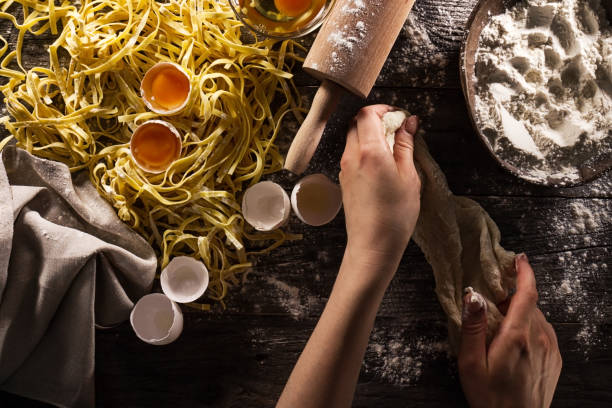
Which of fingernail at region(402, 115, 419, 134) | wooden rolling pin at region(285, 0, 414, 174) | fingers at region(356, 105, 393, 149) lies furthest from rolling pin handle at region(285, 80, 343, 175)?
fingernail at region(402, 115, 419, 134)

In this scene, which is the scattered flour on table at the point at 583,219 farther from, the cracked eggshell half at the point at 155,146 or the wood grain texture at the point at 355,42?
the cracked eggshell half at the point at 155,146

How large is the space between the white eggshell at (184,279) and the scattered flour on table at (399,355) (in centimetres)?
49

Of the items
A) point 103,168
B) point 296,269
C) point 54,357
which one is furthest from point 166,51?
point 54,357

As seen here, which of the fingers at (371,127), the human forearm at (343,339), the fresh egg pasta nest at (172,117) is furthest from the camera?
the fresh egg pasta nest at (172,117)

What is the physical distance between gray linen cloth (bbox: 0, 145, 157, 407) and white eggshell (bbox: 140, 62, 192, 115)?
0.95 feet

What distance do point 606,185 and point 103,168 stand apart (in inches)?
55.4

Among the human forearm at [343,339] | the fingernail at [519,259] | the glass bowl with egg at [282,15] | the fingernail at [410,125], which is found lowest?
the human forearm at [343,339]

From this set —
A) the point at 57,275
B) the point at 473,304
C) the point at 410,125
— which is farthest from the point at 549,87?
the point at 57,275

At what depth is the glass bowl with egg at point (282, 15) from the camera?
112cm

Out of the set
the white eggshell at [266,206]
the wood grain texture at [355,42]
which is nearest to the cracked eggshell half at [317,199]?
the white eggshell at [266,206]

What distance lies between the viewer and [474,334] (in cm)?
118

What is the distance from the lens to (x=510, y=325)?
1.18 meters

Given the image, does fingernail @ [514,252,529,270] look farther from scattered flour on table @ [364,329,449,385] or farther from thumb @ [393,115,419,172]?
thumb @ [393,115,419,172]

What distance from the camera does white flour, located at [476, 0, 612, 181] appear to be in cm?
116
